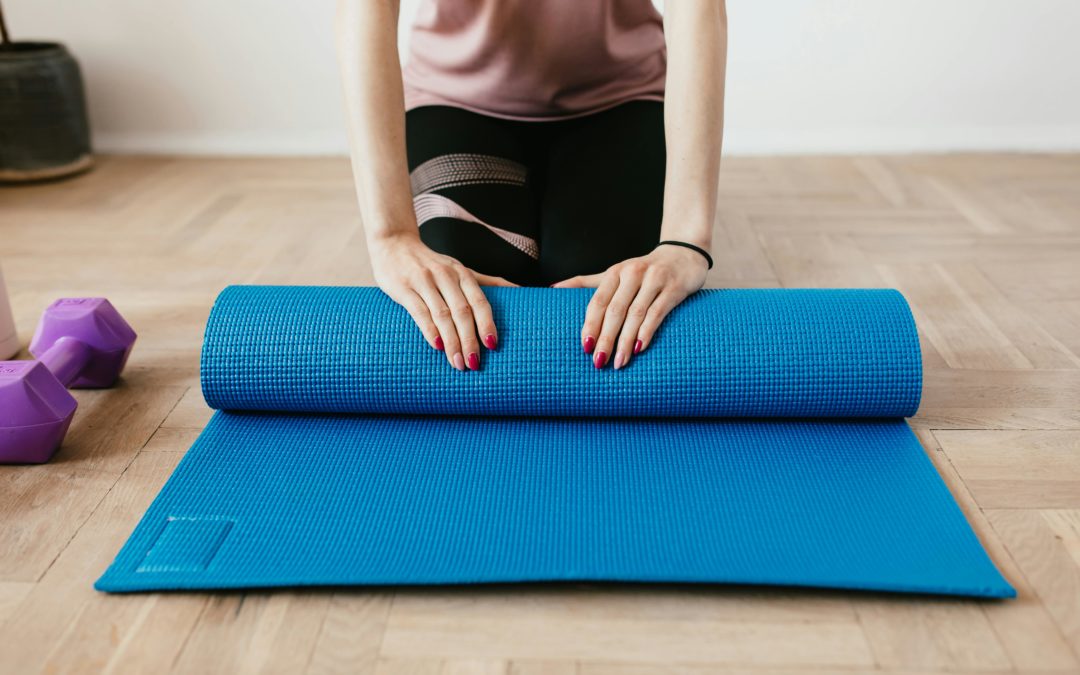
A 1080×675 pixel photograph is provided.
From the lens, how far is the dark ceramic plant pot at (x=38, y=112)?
2514 mm

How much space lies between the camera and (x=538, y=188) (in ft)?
5.37

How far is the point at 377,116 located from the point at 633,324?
50cm

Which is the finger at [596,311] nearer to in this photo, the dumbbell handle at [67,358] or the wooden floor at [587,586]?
the wooden floor at [587,586]

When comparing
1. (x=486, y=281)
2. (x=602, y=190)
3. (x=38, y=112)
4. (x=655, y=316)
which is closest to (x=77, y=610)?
(x=486, y=281)

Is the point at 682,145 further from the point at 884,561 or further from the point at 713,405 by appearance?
the point at 884,561

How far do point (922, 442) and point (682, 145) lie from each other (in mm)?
540

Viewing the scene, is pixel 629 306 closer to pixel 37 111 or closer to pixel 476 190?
pixel 476 190

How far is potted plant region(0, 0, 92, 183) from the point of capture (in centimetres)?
251

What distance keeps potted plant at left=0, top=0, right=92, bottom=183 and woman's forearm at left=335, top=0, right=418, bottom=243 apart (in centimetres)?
161

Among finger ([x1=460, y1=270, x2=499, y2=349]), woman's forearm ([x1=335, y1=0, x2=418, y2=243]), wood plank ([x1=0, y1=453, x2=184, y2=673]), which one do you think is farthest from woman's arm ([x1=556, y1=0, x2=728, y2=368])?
wood plank ([x1=0, y1=453, x2=184, y2=673])

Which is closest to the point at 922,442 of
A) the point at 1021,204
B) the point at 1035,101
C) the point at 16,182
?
the point at 1021,204

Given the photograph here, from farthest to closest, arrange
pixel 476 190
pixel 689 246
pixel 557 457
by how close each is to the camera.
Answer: pixel 476 190
pixel 689 246
pixel 557 457

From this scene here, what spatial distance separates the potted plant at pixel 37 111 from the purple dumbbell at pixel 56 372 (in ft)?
4.39

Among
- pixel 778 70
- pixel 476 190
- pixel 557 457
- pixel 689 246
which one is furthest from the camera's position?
pixel 778 70
